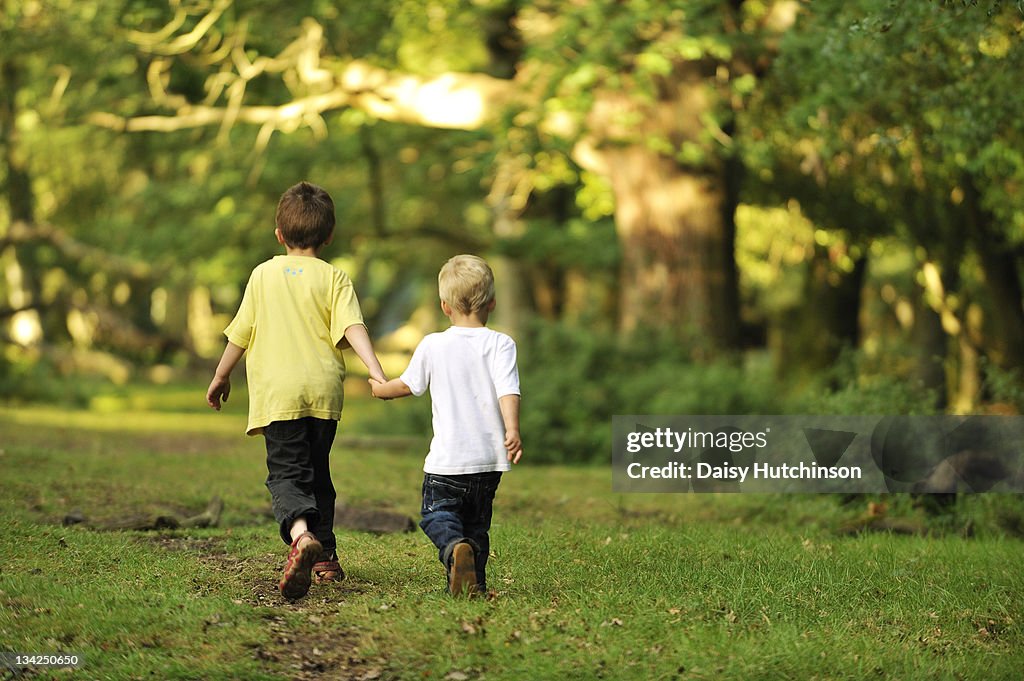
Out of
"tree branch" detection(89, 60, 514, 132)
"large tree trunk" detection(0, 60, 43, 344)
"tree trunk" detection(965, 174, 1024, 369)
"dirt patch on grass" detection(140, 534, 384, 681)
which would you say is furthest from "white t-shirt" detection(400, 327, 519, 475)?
"large tree trunk" detection(0, 60, 43, 344)

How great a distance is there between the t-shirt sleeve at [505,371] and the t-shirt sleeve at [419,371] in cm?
32

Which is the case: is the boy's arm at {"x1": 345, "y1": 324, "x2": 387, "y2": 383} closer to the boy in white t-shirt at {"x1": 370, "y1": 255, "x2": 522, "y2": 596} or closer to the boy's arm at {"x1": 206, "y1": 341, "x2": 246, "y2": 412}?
the boy in white t-shirt at {"x1": 370, "y1": 255, "x2": 522, "y2": 596}

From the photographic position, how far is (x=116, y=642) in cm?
609

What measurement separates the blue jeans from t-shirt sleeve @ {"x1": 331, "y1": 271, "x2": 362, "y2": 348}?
86cm

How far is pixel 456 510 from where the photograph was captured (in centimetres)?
674

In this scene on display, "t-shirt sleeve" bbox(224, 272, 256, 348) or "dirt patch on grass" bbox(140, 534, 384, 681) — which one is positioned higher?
"t-shirt sleeve" bbox(224, 272, 256, 348)

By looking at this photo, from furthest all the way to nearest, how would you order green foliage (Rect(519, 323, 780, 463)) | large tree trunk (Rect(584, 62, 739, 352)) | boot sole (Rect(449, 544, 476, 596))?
1. large tree trunk (Rect(584, 62, 739, 352))
2. green foliage (Rect(519, 323, 780, 463))
3. boot sole (Rect(449, 544, 476, 596))

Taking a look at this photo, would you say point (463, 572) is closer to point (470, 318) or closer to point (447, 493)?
point (447, 493)

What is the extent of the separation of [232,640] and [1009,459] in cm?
690

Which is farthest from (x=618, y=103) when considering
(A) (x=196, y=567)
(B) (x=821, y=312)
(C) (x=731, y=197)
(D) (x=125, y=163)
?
(D) (x=125, y=163)

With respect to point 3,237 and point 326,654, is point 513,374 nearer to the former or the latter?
point 326,654

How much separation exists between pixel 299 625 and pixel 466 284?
5.77 ft

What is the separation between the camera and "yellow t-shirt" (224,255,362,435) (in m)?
7.00

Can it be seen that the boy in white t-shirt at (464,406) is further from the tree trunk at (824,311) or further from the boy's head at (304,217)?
the tree trunk at (824,311)
